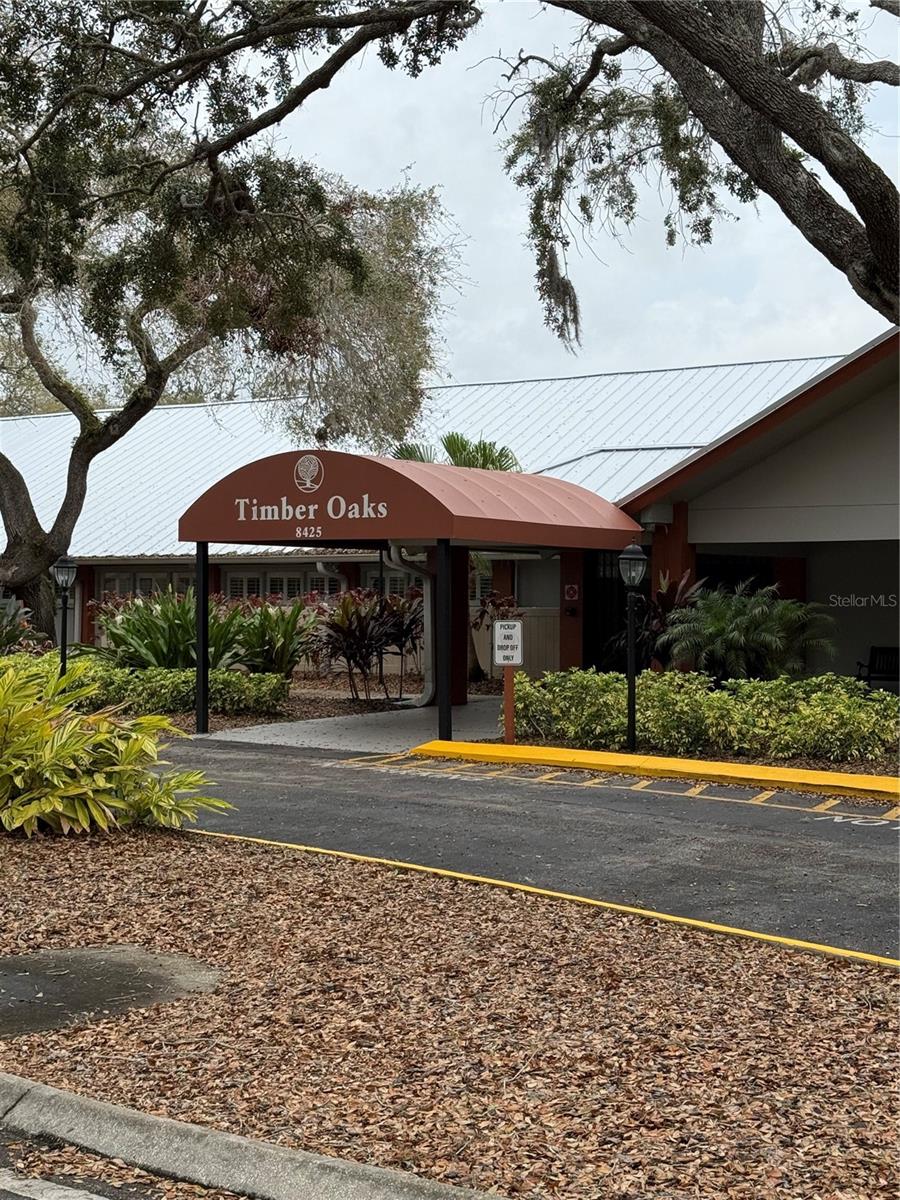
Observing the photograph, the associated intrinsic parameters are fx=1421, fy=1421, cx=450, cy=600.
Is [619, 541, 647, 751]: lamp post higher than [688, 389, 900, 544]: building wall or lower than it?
lower

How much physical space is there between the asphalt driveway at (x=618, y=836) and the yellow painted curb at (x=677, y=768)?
Result: 0.31 meters

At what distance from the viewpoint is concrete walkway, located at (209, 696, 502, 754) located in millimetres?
16938

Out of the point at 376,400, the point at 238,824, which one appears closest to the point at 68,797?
the point at 238,824

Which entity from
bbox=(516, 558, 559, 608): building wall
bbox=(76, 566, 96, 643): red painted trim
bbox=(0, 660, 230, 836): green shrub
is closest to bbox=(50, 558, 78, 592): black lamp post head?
bbox=(516, 558, 559, 608): building wall

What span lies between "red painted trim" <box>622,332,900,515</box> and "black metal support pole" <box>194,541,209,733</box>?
5.72 meters

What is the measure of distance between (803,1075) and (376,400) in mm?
21784

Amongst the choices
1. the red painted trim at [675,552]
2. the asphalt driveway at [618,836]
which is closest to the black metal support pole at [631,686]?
the asphalt driveway at [618,836]

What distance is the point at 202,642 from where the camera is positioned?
18.3 meters

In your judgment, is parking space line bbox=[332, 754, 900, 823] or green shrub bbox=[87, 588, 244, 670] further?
green shrub bbox=[87, 588, 244, 670]

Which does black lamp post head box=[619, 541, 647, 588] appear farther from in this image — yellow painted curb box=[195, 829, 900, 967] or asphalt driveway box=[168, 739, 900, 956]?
yellow painted curb box=[195, 829, 900, 967]

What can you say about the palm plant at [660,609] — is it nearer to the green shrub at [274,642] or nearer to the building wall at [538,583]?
the green shrub at [274,642]

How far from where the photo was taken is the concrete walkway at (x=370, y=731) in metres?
16.9

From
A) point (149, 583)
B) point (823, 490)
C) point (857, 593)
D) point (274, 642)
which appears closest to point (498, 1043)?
point (823, 490)

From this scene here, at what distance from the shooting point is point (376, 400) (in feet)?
85.8
